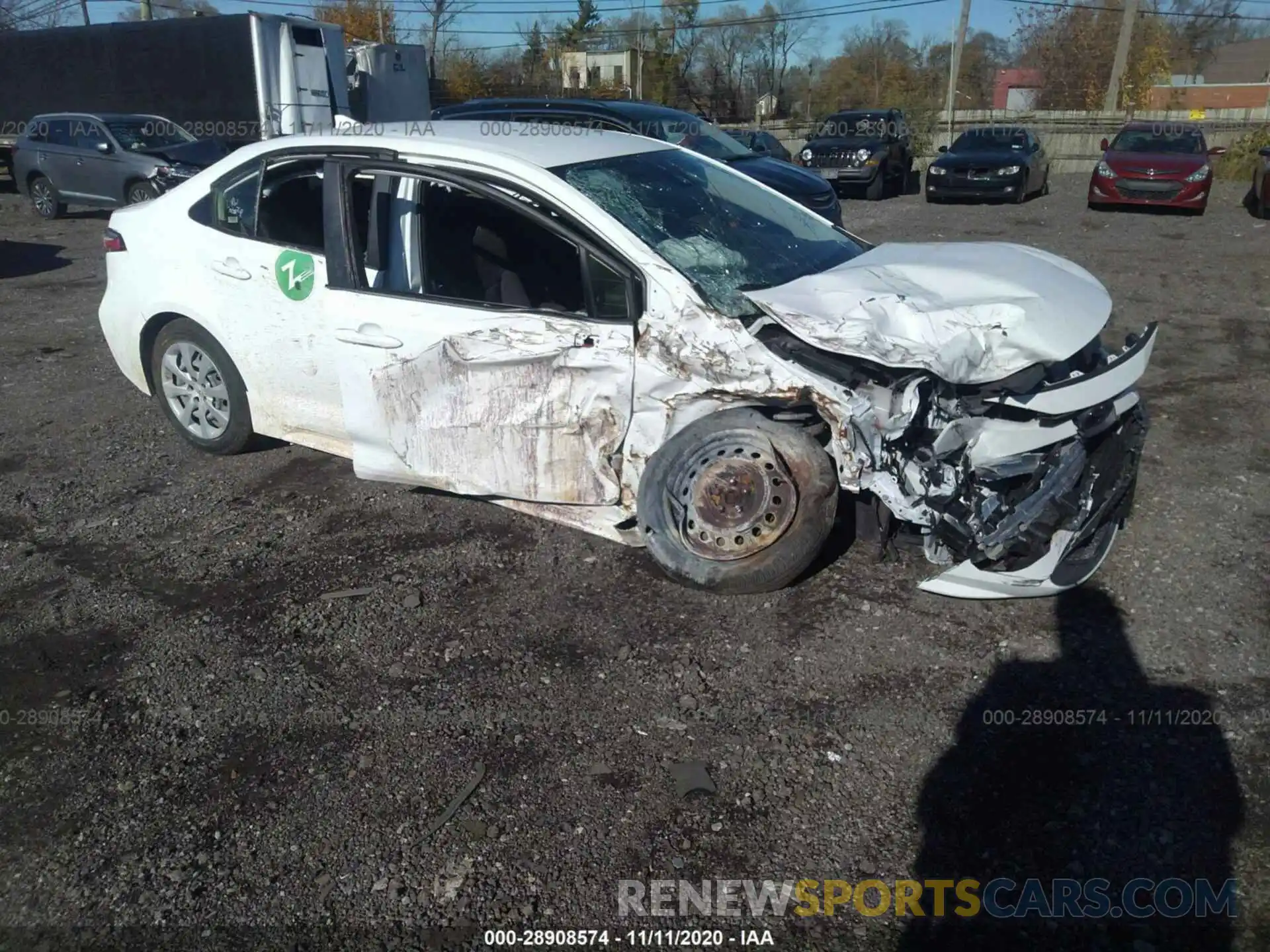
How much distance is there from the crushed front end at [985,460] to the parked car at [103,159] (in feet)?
46.3

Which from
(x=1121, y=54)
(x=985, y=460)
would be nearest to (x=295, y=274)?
(x=985, y=460)

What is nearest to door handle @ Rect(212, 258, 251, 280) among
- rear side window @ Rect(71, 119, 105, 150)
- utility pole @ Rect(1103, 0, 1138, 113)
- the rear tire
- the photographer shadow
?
the photographer shadow

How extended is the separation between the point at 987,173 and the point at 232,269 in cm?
1500

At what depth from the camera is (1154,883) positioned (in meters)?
2.63

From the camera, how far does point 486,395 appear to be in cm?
414

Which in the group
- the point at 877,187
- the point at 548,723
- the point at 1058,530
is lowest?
the point at 548,723

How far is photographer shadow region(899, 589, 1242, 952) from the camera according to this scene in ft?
8.29

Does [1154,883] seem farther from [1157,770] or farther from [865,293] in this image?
[865,293]

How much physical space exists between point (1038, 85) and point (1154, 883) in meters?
45.3

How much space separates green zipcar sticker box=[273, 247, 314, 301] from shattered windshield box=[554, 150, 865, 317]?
1259mm

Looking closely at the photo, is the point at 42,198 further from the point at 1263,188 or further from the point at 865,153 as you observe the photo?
the point at 1263,188

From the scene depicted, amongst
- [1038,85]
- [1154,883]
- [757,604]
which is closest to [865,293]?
[757,604]

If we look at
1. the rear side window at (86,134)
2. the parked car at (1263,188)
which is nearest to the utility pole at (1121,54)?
the parked car at (1263,188)

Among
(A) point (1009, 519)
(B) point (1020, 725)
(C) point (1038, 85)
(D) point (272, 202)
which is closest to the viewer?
(B) point (1020, 725)
